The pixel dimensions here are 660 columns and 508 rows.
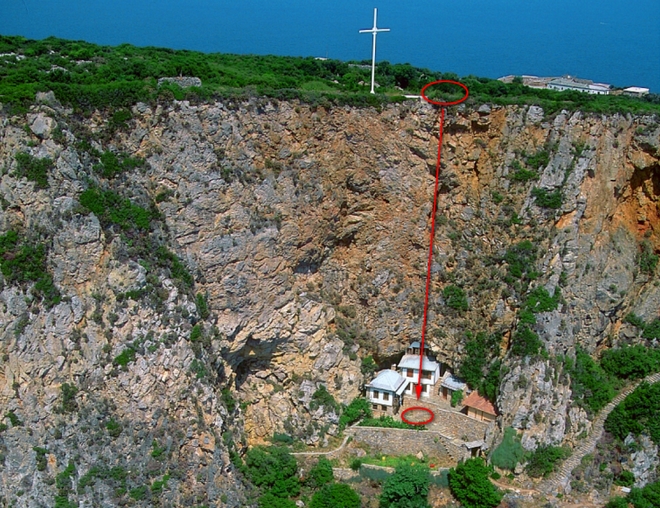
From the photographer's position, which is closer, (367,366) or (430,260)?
(430,260)

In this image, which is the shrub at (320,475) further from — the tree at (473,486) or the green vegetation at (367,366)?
the green vegetation at (367,366)

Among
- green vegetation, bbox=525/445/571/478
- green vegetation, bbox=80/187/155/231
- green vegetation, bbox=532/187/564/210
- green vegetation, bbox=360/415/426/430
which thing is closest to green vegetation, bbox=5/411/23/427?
green vegetation, bbox=80/187/155/231

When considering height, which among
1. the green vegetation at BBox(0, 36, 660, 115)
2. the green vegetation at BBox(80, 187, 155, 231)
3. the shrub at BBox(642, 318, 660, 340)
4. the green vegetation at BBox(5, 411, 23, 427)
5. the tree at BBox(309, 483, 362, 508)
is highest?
the green vegetation at BBox(0, 36, 660, 115)

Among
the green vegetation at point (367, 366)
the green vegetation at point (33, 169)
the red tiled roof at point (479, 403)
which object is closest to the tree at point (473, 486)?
the red tiled roof at point (479, 403)

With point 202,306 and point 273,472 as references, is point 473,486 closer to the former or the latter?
point 273,472

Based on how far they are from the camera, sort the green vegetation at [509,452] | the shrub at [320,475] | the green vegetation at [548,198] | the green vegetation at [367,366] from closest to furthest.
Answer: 1. the green vegetation at [509,452]
2. the shrub at [320,475]
3. the green vegetation at [548,198]
4. the green vegetation at [367,366]

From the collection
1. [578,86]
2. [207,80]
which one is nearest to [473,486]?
[207,80]

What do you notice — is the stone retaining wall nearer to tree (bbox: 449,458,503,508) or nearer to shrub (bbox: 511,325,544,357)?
tree (bbox: 449,458,503,508)
